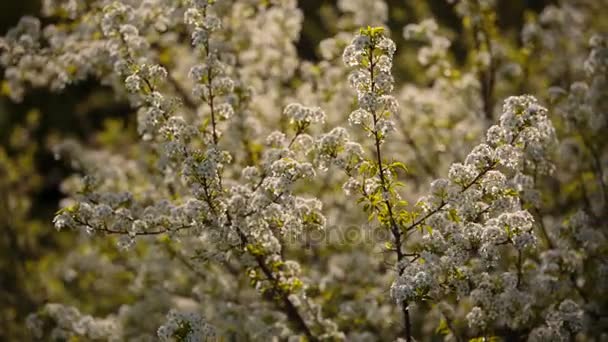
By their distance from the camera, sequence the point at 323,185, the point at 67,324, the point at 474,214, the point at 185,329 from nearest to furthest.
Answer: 1. the point at 474,214
2. the point at 185,329
3. the point at 67,324
4. the point at 323,185

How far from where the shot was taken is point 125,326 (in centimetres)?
690

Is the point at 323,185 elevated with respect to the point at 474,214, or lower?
elevated

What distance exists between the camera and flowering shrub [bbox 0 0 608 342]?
14.6 ft

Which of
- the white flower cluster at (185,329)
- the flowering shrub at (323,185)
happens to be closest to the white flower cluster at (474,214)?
the flowering shrub at (323,185)

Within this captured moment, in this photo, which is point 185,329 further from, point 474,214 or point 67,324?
point 474,214

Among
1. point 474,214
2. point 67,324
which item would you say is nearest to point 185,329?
point 67,324

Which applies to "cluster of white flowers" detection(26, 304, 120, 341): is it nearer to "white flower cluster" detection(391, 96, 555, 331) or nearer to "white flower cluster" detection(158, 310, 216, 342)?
"white flower cluster" detection(158, 310, 216, 342)

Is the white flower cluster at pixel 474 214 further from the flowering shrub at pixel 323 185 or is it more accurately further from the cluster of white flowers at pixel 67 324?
the cluster of white flowers at pixel 67 324

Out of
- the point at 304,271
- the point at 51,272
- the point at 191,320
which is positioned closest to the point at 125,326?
the point at 304,271

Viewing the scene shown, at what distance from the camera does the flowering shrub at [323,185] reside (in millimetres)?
4449

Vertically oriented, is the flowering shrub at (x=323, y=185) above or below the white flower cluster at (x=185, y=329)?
above

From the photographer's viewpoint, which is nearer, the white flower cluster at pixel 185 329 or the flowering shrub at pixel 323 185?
the flowering shrub at pixel 323 185

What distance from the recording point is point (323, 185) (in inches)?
319

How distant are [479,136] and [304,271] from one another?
241 cm
